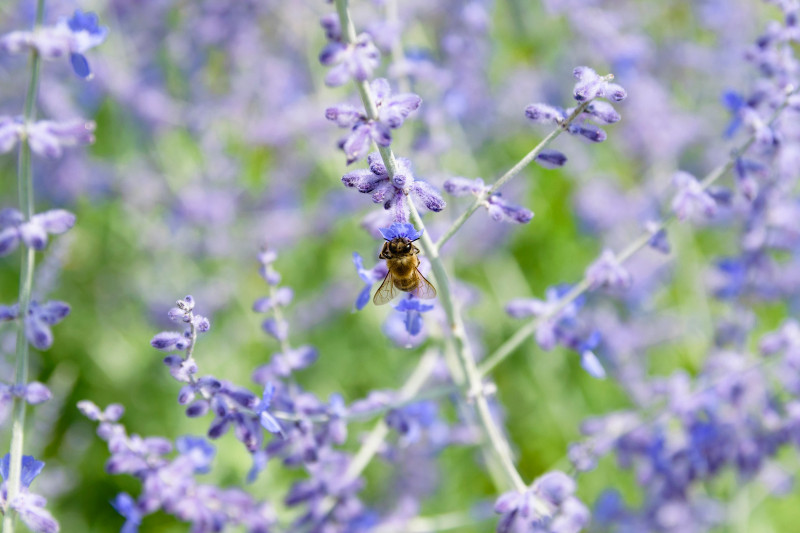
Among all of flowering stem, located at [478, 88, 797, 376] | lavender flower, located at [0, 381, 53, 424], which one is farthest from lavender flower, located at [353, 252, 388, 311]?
lavender flower, located at [0, 381, 53, 424]

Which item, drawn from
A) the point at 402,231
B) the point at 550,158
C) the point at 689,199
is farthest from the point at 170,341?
the point at 689,199

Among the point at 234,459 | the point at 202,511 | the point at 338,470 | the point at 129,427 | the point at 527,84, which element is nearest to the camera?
the point at 202,511

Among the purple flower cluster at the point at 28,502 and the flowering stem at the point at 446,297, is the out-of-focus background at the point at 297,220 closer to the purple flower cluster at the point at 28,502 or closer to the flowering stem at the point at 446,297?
the flowering stem at the point at 446,297

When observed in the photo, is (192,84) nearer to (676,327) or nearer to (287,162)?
(287,162)

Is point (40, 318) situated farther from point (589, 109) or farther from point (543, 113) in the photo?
point (589, 109)

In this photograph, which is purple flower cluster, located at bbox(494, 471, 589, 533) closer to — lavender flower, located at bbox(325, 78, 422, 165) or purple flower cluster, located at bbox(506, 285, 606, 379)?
purple flower cluster, located at bbox(506, 285, 606, 379)

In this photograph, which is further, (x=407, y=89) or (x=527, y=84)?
(x=527, y=84)

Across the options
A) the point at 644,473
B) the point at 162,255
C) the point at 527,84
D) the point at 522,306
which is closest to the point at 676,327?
the point at 644,473
